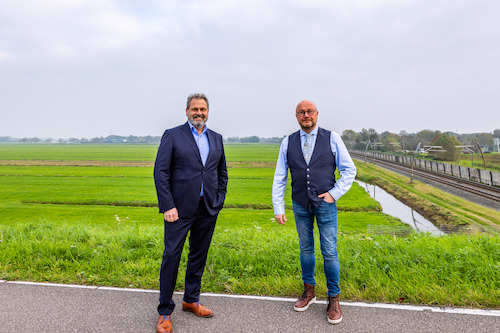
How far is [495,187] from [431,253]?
136 feet

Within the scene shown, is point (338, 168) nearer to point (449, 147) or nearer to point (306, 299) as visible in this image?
point (306, 299)

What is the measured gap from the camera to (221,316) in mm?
3389

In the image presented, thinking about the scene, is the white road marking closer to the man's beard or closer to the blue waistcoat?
the blue waistcoat

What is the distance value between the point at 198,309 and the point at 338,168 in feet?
7.06

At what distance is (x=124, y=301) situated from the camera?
3725 mm

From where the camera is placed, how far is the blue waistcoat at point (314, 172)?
11.7ft

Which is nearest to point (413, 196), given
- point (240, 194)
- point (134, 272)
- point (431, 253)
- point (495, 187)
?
point (495, 187)

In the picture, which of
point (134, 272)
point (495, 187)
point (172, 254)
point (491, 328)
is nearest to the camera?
point (491, 328)

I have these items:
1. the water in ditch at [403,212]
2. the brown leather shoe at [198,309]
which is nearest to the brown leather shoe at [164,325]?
the brown leather shoe at [198,309]

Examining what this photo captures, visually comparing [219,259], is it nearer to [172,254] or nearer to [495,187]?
[172,254]

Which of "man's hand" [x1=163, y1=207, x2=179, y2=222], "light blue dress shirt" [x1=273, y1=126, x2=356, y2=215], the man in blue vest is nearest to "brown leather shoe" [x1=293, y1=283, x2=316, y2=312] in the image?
the man in blue vest

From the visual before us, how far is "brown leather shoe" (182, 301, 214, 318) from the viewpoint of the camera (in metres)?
3.40

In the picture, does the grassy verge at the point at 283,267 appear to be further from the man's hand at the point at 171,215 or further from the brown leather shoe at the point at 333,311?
the man's hand at the point at 171,215

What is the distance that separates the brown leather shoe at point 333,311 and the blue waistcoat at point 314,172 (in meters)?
1.00
